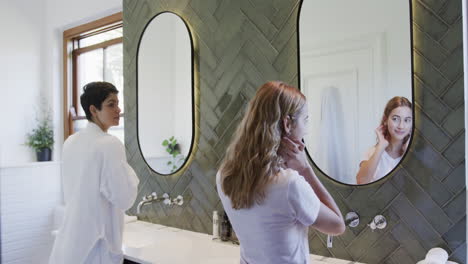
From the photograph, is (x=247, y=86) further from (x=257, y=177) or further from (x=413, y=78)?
(x=257, y=177)

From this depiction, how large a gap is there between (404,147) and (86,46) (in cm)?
301

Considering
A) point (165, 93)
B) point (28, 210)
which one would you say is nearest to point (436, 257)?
point (165, 93)

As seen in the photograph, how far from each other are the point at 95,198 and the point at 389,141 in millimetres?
1303

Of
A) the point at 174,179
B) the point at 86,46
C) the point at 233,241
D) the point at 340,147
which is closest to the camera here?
the point at 340,147

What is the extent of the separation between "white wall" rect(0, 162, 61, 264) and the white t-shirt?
103 inches

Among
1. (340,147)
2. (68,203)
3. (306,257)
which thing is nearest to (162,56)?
(68,203)

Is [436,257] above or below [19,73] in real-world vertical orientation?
below

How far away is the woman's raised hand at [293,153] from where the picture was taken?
1150 millimetres

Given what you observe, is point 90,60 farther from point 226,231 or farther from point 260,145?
point 260,145

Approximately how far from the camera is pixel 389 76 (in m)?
1.49

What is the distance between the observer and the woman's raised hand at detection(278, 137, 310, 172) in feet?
3.77

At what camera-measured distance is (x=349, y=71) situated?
1608mm

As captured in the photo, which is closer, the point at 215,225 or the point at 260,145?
the point at 260,145

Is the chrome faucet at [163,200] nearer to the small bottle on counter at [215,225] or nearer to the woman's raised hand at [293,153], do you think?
the small bottle on counter at [215,225]
